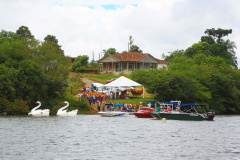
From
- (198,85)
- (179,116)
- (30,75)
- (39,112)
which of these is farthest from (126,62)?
(179,116)

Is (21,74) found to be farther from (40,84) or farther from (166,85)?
(166,85)

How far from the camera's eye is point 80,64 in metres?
116

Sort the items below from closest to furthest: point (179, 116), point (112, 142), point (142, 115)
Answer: point (112, 142) → point (179, 116) → point (142, 115)

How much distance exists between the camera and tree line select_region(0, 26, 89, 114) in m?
55.7

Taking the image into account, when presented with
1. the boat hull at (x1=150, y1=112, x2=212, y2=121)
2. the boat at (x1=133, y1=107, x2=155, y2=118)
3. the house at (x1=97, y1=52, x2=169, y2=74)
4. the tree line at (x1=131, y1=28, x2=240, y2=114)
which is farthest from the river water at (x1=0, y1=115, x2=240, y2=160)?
the house at (x1=97, y1=52, x2=169, y2=74)

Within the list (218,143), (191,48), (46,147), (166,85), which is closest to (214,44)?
(191,48)

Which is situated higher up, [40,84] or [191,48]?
[191,48]

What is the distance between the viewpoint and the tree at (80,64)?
113006 mm

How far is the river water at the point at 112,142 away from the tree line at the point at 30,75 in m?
11.1

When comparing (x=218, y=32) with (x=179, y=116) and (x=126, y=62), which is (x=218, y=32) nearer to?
(x=126, y=62)

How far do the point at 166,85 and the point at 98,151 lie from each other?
1458 inches

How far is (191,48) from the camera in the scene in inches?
4323

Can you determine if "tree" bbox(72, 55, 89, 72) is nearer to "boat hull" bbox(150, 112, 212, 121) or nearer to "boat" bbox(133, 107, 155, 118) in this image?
"boat" bbox(133, 107, 155, 118)

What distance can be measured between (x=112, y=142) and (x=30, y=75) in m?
29.3
